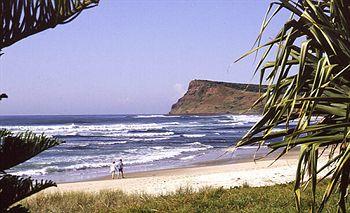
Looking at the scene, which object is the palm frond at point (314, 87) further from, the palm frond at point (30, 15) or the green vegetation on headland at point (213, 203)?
the green vegetation on headland at point (213, 203)

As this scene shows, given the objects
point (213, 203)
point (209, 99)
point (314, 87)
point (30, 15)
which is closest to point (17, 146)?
point (30, 15)

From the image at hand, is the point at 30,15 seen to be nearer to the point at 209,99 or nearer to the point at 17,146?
the point at 17,146

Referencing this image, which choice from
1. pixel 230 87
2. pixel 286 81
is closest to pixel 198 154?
pixel 286 81

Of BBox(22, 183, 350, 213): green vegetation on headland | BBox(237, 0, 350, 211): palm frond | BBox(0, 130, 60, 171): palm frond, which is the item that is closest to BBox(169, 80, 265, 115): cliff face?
BBox(22, 183, 350, 213): green vegetation on headland

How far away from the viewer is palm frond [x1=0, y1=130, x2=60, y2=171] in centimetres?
355

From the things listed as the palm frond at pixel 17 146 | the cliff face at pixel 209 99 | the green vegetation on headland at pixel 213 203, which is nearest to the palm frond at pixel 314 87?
the palm frond at pixel 17 146

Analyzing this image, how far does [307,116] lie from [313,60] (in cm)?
54

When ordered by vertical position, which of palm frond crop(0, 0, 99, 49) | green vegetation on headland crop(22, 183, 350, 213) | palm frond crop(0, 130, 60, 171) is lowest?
green vegetation on headland crop(22, 183, 350, 213)

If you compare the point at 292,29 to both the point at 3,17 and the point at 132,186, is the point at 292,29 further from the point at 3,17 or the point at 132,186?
the point at 132,186

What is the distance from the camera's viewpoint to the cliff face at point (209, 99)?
129 meters

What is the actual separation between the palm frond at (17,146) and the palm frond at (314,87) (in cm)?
148

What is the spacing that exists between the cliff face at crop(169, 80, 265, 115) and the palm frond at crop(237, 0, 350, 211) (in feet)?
386

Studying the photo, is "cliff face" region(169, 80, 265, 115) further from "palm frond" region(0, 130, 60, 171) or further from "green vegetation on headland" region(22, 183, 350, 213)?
"palm frond" region(0, 130, 60, 171)

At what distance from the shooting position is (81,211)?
10.2m
